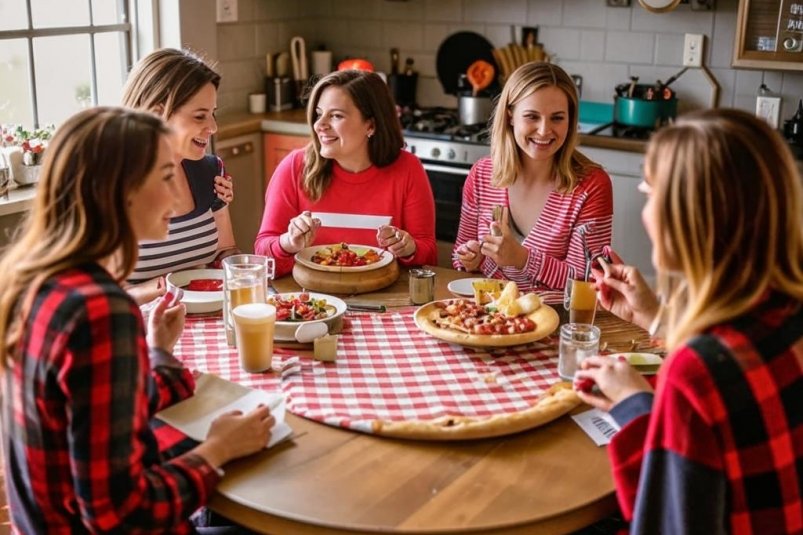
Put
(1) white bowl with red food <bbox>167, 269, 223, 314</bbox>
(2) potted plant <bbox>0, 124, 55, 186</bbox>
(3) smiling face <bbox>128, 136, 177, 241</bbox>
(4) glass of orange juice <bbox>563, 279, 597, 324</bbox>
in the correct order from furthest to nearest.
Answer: (2) potted plant <bbox>0, 124, 55, 186</bbox> < (1) white bowl with red food <bbox>167, 269, 223, 314</bbox> < (4) glass of orange juice <bbox>563, 279, 597, 324</bbox> < (3) smiling face <bbox>128, 136, 177, 241</bbox>

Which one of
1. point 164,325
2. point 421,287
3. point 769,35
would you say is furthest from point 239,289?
point 769,35

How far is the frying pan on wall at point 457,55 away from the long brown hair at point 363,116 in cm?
177

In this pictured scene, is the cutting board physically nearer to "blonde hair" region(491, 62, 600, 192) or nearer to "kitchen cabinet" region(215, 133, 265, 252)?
"blonde hair" region(491, 62, 600, 192)

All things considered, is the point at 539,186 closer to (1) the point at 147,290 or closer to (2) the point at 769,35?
(1) the point at 147,290

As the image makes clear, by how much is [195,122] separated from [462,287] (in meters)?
0.87

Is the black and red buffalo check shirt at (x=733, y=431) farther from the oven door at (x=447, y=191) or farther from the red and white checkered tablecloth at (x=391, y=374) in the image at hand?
the oven door at (x=447, y=191)

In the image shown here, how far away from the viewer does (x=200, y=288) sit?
2.25 meters

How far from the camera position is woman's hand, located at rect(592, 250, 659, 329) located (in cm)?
192

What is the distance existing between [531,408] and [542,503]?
0.30m

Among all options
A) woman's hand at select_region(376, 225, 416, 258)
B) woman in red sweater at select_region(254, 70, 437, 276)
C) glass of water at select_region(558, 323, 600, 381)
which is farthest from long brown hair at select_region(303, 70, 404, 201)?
glass of water at select_region(558, 323, 600, 381)

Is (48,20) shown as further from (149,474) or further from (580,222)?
(149,474)

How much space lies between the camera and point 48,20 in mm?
3590

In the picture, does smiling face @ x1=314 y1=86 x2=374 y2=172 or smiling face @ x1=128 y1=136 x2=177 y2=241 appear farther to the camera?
smiling face @ x1=314 y1=86 x2=374 y2=172

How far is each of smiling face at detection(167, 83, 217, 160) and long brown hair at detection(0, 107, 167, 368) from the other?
3.56 feet
